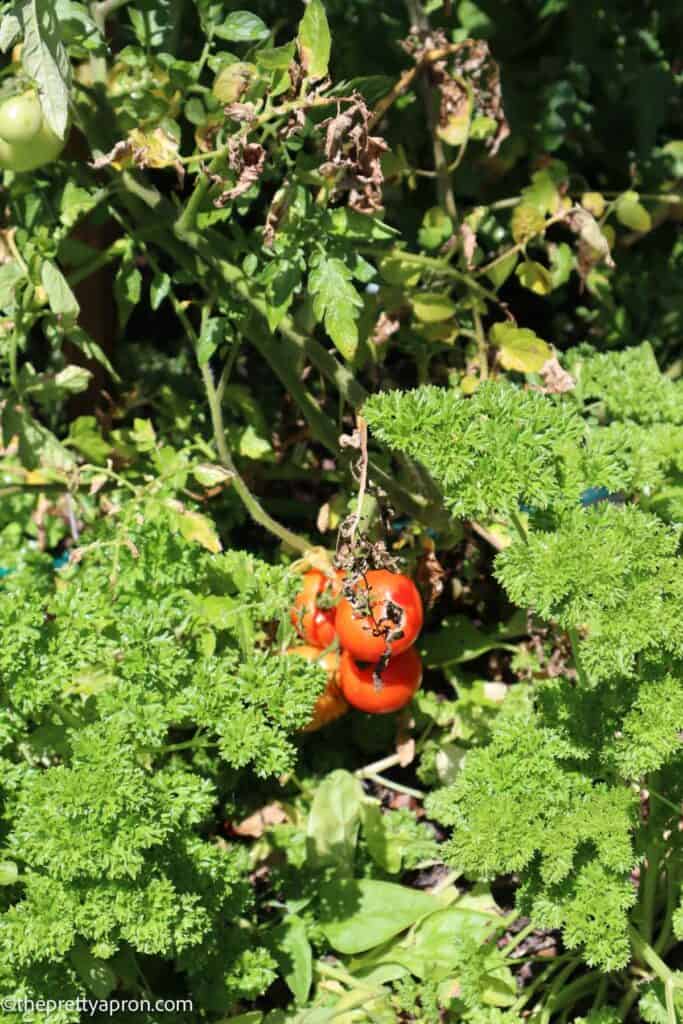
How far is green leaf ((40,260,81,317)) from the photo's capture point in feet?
5.38

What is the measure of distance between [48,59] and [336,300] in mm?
452

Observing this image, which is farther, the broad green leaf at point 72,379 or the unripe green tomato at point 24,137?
the broad green leaf at point 72,379

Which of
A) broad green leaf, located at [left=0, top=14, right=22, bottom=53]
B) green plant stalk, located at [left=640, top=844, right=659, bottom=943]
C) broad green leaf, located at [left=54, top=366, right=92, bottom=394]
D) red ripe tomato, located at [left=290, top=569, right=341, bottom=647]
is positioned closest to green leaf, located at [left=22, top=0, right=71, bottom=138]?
broad green leaf, located at [left=0, top=14, right=22, bottom=53]

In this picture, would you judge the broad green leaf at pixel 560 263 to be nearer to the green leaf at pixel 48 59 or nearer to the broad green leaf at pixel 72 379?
the broad green leaf at pixel 72 379

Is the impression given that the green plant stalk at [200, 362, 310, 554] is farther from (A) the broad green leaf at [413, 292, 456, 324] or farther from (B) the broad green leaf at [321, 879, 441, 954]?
(B) the broad green leaf at [321, 879, 441, 954]

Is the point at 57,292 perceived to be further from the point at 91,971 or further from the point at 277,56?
the point at 91,971

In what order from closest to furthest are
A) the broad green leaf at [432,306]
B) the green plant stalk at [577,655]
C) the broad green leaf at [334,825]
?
the green plant stalk at [577,655] < the broad green leaf at [334,825] < the broad green leaf at [432,306]

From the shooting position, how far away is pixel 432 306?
5.90 ft

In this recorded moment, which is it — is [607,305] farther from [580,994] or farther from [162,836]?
[162,836]

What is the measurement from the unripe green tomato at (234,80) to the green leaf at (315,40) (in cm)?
7

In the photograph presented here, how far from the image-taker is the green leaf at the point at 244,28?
57.7 inches

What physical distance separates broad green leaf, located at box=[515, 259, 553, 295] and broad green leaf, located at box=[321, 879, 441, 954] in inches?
37.4

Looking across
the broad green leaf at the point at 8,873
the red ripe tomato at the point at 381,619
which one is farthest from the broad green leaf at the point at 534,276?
the broad green leaf at the point at 8,873

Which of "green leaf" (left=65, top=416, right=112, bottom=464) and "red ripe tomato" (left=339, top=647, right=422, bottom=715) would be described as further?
"green leaf" (left=65, top=416, right=112, bottom=464)
